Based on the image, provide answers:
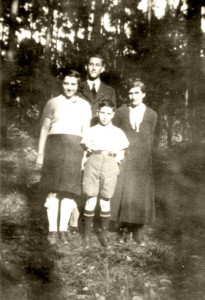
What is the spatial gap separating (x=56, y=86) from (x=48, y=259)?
6398 millimetres

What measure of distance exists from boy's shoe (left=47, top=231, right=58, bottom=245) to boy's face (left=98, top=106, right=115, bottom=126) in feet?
4.83

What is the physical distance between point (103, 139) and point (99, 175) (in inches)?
16.9

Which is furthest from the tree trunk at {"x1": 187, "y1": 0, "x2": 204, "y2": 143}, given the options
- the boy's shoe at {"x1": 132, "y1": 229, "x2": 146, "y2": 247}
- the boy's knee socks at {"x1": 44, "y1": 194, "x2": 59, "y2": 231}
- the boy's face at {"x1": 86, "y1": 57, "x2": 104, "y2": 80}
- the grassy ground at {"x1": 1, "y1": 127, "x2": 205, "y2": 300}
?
the boy's knee socks at {"x1": 44, "y1": 194, "x2": 59, "y2": 231}

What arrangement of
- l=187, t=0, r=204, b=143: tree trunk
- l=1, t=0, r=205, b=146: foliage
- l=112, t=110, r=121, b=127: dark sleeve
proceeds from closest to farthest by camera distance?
l=112, t=110, r=121, b=127: dark sleeve < l=1, t=0, r=205, b=146: foliage < l=187, t=0, r=204, b=143: tree trunk

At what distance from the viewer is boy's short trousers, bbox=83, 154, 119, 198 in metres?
5.10

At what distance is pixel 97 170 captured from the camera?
511 centimetres

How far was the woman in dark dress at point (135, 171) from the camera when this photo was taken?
5.41m

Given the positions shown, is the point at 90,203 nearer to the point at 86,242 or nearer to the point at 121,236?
the point at 86,242

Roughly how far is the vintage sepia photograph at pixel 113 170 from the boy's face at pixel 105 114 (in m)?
0.02

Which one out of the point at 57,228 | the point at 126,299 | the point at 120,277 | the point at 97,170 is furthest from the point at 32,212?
the point at 126,299

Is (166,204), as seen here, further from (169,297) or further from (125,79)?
(169,297)

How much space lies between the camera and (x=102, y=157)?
16.8ft

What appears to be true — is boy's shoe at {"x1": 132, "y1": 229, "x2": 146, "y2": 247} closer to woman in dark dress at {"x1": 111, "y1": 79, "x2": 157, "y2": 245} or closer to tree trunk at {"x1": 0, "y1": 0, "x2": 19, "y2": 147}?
woman in dark dress at {"x1": 111, "y1": 79, "x2": 157, "y2": 245}

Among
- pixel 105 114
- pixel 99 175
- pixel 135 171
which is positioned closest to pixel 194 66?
pixel 135 171
